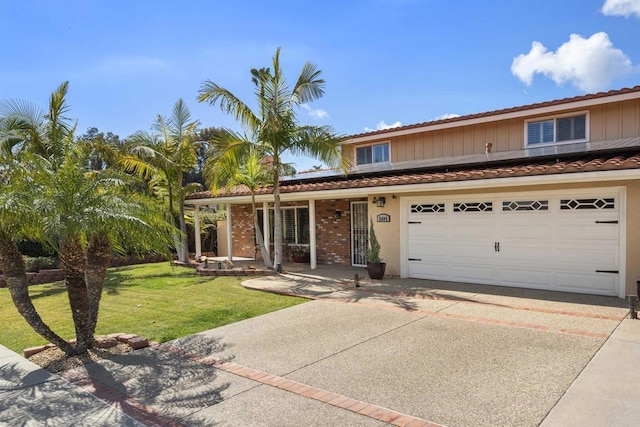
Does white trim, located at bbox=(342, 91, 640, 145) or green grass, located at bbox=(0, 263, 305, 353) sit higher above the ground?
white trim, located at bbox=(342, 91, 640, 145)

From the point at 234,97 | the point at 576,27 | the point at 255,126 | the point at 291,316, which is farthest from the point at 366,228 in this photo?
the point at 576,27

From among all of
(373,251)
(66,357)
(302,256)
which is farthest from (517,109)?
(66,357)

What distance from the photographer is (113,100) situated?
593 inches

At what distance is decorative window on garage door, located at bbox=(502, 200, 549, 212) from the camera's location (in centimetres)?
1001

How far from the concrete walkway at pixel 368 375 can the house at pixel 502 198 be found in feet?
6.22

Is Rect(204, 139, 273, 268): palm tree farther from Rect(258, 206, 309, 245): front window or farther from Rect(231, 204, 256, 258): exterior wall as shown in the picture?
Rect(231, 204, 256, 258): exterior wall

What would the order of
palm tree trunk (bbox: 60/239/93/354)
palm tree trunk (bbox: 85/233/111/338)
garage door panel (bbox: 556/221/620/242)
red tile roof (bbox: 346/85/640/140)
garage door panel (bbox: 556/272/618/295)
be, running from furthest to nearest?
red tile roof (bbox: 346/85/640/140)
garage door panel (bbox: 556/272/618/295)
garage door panel (bbox: 556/221/620/242)
palm tree trunk (bbox: 85/233/111/338)
palm tree trunk (bbox: 60/239/93/354)

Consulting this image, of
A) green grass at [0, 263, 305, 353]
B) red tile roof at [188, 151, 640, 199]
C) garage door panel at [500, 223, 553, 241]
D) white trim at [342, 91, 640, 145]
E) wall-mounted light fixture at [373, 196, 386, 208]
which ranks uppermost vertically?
white trim at [342, 91, 640, 145]

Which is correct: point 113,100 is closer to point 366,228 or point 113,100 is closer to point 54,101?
point 54,101

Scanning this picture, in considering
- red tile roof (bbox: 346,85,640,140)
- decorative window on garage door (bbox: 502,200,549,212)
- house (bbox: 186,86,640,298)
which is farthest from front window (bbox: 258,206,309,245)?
decorative window on garage door (bbox: 502,200,549,212)

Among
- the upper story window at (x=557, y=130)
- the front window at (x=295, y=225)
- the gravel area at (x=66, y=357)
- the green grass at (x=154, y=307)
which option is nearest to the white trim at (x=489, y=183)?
the front window at (x=295, y=225)

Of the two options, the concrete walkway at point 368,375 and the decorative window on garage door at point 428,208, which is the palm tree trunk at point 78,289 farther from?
the decorative window on garage door at point 428,208

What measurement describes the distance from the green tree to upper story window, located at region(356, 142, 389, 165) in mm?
11052

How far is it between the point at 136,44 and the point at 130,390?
956 centimetres
